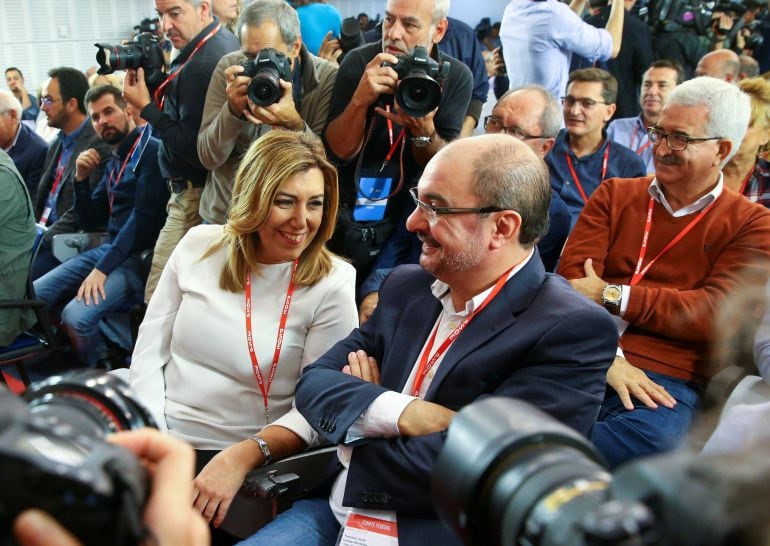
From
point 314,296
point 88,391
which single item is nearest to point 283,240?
point 314,296

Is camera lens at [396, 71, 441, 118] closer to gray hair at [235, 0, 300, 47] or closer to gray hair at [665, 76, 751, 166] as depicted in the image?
gray hair at [235, 0, 300, 47]

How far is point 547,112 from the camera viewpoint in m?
2.69

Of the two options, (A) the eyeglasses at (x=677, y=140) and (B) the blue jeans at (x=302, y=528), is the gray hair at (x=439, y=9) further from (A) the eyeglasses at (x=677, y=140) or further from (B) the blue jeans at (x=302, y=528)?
(B) the blue jeans at (x=302, y=528)

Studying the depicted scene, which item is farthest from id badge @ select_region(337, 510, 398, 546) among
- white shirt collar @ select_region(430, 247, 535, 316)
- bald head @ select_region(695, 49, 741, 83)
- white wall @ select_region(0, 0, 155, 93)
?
white wall @ select_region(0, 0, 155, 93)

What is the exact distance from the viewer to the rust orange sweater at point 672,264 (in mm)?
2012

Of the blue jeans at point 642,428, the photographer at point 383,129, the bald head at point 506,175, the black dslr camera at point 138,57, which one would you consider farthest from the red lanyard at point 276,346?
the black dslr camera at point 138,57

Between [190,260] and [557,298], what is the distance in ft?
3.21

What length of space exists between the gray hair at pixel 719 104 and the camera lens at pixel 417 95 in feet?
2.32

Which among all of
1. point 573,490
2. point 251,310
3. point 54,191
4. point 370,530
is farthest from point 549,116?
point 54,191

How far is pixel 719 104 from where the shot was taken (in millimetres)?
2141

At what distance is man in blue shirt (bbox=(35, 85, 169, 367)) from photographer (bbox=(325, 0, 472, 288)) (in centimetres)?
109

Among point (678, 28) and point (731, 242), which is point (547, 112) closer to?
point (731, 242)

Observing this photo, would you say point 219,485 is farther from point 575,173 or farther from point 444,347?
point 575,173

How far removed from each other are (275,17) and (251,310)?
1.16m
